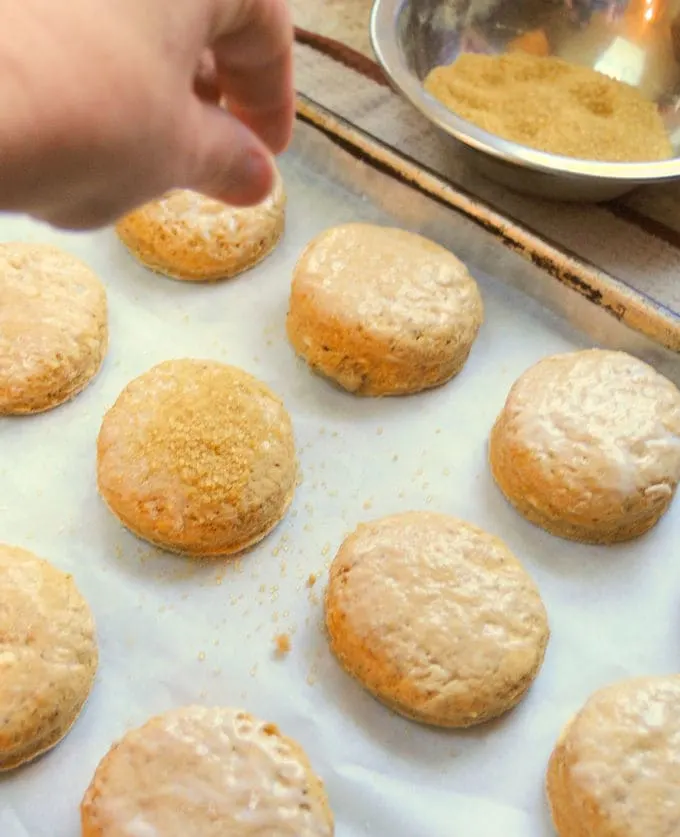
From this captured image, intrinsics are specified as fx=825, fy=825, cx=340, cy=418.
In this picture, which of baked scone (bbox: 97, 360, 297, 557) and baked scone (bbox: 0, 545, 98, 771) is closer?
baked scone (bbox: 0, 545, 98, 771)

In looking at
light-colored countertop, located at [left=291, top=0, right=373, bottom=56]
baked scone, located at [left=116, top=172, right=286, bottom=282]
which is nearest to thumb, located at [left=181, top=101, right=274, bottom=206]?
baked scone, located at [left=116, top=172, right=286, bottom=282]

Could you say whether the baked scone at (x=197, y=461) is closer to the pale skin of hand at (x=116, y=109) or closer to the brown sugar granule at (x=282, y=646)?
the brown sugar granule at (x=282, y=646)

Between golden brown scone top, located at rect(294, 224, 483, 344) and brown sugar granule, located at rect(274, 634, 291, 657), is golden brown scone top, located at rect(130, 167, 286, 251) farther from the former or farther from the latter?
brown sugar granule, located at rect(274, 634, 291, 657)

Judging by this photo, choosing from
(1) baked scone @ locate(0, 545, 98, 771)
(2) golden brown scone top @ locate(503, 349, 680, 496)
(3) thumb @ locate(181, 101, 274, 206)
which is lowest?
(1) baked scone @ locate(0, 545, 98, 771)

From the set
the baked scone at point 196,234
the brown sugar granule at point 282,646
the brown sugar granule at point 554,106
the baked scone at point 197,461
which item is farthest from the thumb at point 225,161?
the brown sugar granule at point 554,106

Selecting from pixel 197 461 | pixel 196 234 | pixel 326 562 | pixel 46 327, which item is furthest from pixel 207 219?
pixel 326 562

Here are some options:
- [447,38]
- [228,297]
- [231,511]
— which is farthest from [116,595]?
[447,38]
